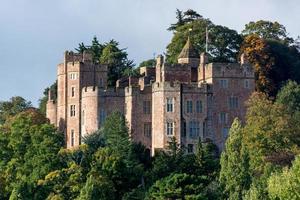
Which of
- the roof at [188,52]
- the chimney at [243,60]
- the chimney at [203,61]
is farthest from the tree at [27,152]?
the chimney at [243,60]

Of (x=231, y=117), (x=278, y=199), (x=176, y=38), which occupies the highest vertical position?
(x=176, y=38)

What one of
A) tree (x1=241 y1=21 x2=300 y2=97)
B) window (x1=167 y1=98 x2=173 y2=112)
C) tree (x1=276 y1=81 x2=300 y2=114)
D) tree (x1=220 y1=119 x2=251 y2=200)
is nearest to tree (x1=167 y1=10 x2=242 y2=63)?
tree (x1=241 y1=21 x2=300 y2=97)

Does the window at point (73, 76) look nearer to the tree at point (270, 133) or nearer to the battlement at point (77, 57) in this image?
the battlement at point (77, 57)

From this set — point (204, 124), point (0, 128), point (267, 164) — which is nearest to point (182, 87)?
point (204, 124)

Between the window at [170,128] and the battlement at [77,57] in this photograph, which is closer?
the window at [170,128]

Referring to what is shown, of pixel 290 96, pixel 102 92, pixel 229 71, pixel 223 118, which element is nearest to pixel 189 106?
pixel 223 118

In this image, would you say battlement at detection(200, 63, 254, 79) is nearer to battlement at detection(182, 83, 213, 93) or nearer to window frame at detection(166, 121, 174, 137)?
battlement at detection(182, 83, 213, 93)

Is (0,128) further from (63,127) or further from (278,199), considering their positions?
(278,199)

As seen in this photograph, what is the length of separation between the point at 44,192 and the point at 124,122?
22.2ft

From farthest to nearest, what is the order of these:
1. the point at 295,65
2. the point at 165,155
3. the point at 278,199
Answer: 1. the point at 295,65
2. the point at 165,155
3. the point at 278,199

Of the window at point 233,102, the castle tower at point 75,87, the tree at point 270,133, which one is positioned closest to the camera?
the tree at point 270,133

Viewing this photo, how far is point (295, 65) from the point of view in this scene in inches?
4262

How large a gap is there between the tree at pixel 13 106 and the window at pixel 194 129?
26653 millimetres

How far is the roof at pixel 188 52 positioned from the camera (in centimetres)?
10028
